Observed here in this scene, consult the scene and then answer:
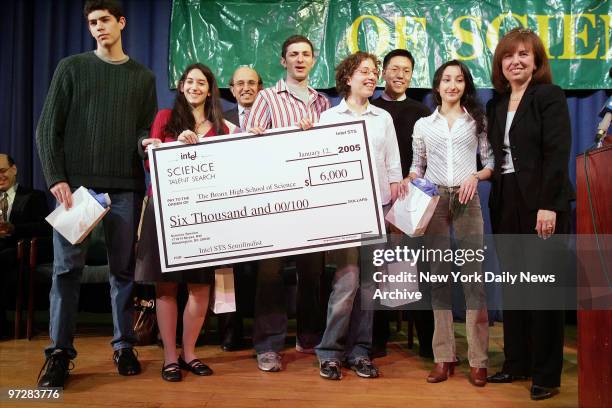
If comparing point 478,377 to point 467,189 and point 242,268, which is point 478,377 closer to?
point 467,189

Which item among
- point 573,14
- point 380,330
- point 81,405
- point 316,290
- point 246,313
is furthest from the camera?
point 573,14

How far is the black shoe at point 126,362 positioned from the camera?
2629 mm

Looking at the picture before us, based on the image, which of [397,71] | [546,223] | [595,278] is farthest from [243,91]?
[595,278]

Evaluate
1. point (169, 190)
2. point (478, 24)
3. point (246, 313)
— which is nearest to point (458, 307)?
point (246, 313)

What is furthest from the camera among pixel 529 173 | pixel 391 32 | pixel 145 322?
pixel 391 32

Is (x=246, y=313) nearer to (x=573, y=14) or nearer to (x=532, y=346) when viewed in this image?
(x=532, y=346)

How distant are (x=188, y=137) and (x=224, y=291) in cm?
72

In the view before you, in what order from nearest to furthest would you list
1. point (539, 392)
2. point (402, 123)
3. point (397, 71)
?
point (539, 392), point (402, 123), point (397, 71)

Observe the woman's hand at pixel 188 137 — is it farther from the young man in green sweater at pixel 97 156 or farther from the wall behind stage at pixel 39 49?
the wall behind stage at pixel 39 49

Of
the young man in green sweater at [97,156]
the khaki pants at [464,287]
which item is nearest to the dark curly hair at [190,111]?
the young man in green sweater at [97,156]

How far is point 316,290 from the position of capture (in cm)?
334

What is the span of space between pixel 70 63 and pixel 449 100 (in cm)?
171

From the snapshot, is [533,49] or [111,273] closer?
[533,49]

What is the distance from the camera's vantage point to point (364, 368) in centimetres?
263
